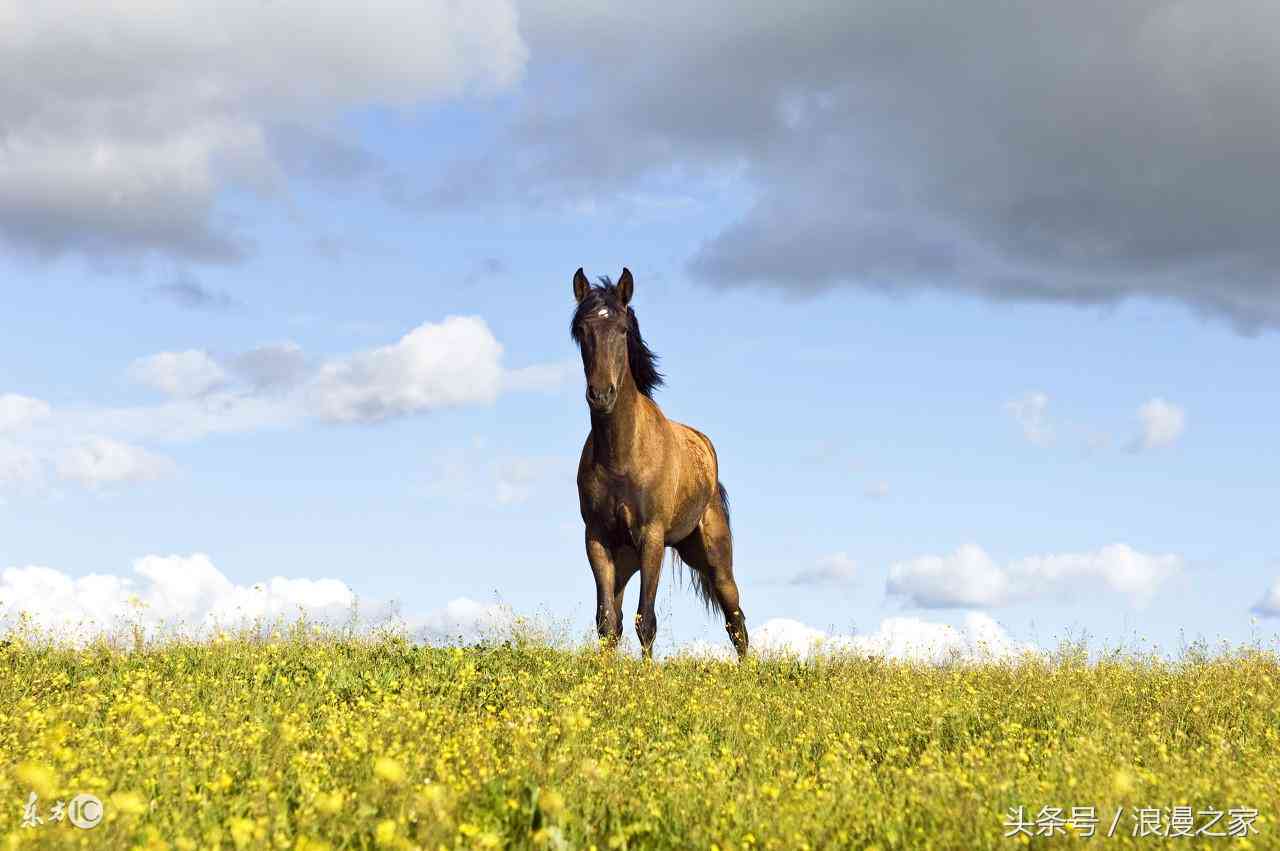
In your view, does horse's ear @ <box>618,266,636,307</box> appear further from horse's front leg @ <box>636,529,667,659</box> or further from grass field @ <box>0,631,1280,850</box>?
grass field @ <box>0,631,1280,850</box>

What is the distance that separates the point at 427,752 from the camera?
712 centimetres

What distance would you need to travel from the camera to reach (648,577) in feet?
43.6

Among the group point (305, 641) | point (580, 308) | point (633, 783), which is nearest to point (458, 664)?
point (305, 641)

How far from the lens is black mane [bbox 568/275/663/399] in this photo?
12.8m

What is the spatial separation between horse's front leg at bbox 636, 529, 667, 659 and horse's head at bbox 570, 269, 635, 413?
1.69 meters

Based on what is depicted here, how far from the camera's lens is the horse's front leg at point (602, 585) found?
13.0m

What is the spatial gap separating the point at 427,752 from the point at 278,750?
3.01ft

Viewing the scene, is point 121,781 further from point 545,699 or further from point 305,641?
point 305,641

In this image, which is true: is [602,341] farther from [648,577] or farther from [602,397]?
[648,577]

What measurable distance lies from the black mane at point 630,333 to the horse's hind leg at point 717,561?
3031mm
